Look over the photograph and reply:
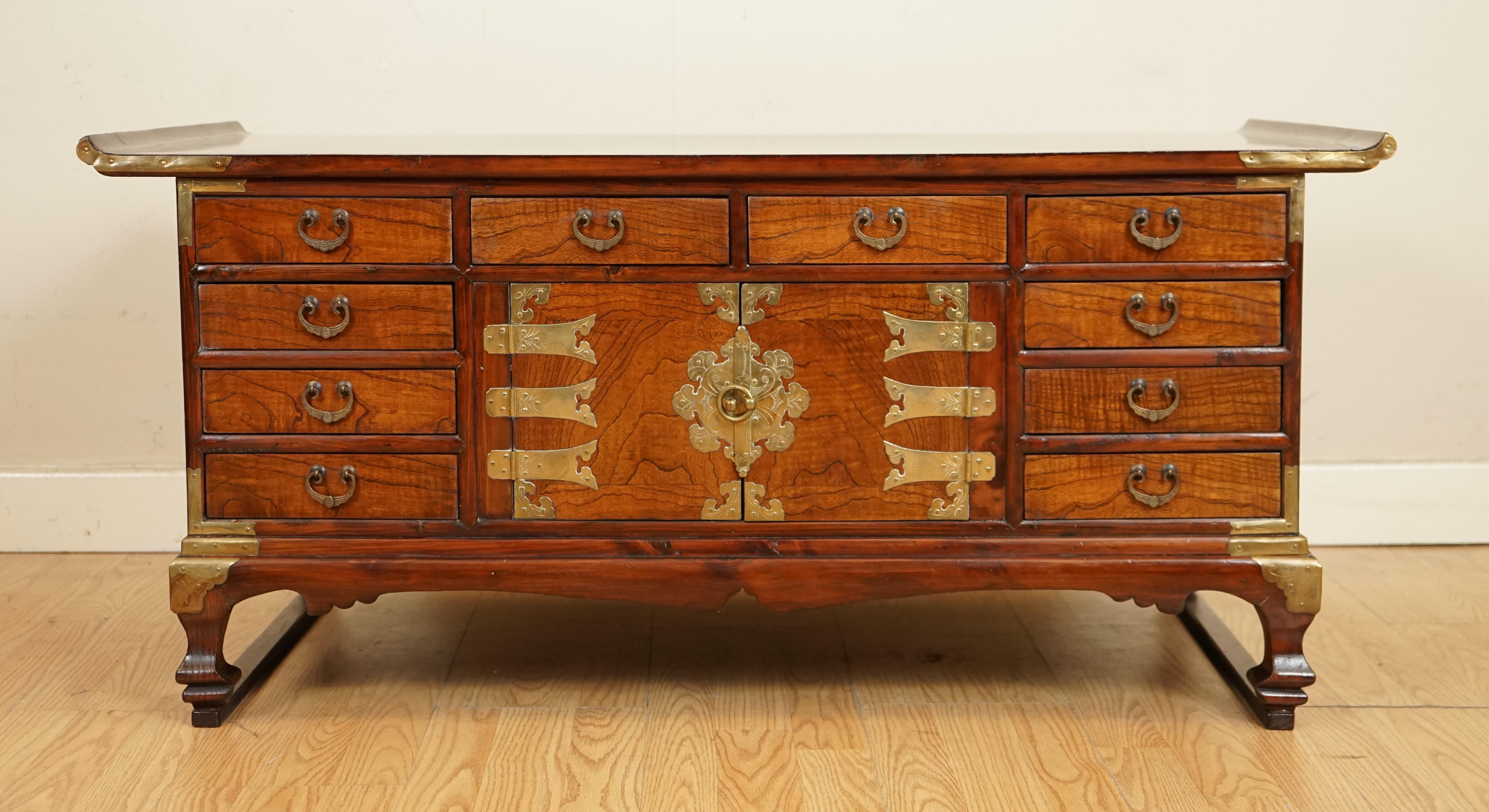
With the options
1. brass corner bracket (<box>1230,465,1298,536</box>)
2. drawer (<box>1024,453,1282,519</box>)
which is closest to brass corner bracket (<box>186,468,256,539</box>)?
drawer (<box>1024,453,1282,519</box>)

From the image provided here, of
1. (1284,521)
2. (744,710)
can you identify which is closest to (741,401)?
(744,710)

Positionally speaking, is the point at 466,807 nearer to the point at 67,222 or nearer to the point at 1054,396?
the point at 1054,396

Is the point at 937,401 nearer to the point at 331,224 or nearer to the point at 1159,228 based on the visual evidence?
the point at 1159,228

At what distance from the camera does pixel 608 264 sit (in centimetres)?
203

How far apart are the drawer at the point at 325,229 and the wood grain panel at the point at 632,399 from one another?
20 centimetres

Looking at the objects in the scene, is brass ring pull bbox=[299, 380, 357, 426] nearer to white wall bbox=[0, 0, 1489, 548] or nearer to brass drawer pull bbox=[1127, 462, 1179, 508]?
white wall bbox=[0, 0, 1489, 548]

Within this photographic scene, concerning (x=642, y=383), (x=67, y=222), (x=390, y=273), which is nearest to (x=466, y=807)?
(x=642, y=383)

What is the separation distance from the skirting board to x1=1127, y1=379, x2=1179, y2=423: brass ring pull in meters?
1.21

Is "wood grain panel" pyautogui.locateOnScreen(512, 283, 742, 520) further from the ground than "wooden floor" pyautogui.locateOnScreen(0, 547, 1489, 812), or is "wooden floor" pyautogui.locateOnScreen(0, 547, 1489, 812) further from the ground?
"wood grain panel" pyautogui.locateOnScreen(512, 283, 742, 520)

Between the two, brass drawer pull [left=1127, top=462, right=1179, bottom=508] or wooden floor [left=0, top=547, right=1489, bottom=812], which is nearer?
wooden floor [left=0, top=547, right=1489, bottom=812]

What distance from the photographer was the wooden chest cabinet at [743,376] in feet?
6.59

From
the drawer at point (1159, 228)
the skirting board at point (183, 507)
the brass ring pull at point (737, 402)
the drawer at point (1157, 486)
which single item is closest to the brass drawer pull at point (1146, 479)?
the drawer at point (1157, 486)

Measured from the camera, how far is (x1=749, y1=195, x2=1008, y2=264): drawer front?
201cm

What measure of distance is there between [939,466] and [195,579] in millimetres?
1178
